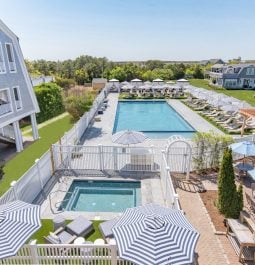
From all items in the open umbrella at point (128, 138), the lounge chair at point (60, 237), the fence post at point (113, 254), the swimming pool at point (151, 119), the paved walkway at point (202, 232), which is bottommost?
the swimming pool at point (151, 119)

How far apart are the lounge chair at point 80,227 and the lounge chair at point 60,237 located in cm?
16

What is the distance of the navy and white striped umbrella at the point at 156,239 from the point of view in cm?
571

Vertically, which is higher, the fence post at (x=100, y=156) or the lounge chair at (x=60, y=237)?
the fence post at (x=100, y=156)

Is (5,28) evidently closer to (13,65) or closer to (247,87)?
(13,65)

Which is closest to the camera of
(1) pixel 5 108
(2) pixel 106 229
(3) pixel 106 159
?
(2) pixel 106 229

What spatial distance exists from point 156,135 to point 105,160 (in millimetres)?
9831

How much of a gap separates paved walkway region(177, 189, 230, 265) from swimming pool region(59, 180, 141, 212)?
224 cm

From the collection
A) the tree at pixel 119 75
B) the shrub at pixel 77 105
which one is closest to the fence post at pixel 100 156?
the shrub at pixel 77 105

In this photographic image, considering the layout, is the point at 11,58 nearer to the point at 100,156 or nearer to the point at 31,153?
the point at 31,153

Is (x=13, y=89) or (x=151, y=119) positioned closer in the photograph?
(x=13, y=89)

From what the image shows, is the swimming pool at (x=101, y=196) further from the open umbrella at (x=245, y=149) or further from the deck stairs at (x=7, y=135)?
the deck stairs at (x=7, y=135)

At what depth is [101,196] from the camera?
12.6 meters

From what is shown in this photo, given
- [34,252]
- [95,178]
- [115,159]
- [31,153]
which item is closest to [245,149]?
[115,159]

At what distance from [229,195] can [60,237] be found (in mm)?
6342
